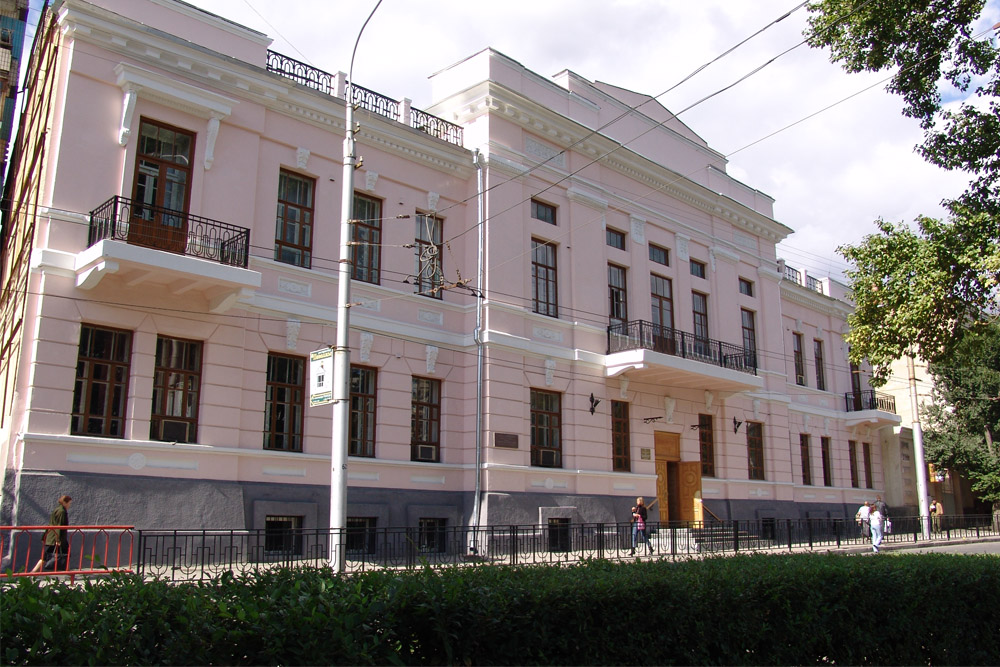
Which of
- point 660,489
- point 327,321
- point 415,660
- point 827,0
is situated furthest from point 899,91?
point 660,489

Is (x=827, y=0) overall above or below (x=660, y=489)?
above

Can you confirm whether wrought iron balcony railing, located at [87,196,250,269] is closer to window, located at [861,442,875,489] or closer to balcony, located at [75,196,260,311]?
balcony, located at [75,196,260,311]

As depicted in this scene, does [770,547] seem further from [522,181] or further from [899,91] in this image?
[899,91]

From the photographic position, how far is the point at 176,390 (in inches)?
647

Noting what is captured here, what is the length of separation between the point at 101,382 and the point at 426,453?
7927 mm

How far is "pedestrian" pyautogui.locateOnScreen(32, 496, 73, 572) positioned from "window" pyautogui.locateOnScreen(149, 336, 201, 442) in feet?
7.88

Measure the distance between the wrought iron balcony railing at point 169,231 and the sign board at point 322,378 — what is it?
4.28 metres

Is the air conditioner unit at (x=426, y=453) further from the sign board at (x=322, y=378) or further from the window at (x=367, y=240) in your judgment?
the sign board at (x=322, y=378)

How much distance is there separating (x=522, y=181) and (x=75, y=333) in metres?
12.3

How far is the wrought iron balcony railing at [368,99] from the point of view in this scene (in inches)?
762

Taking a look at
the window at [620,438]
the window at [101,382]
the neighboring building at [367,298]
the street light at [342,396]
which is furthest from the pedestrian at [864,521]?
the window at [101,382]

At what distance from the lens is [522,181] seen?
901 inches

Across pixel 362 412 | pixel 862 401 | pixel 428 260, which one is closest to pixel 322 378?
pixel 362 412

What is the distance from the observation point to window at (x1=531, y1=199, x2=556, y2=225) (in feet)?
77.2
